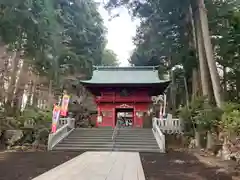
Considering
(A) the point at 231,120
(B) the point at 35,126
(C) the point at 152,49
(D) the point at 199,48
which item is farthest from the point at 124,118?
(A) the point at 231,120

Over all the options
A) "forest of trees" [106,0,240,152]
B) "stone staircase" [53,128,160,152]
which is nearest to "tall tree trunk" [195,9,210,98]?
"forest of trees" [106,0,240,152]

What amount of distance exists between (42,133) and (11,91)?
4996mm

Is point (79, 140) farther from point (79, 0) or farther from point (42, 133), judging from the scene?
point (79, 0)

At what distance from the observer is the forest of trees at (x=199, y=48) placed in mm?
11336

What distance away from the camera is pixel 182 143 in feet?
47.4

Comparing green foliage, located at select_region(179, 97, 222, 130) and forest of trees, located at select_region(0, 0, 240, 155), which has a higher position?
forest of trees, located at select_region(0, 0, 240, 155)

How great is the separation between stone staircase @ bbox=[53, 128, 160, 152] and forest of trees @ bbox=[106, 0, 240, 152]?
7.83ft

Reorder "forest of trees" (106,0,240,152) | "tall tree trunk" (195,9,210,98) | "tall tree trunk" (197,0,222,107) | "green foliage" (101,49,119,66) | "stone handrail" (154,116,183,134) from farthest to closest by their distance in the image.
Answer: "green foliage" (101,49,119,66) < "stone handrail" (154,116,183,134) < "tall tree trunk" (195,9,210,98) < "tall tree trunk" (197,0,222,107) < "forest of trees" (106,0,240,152)

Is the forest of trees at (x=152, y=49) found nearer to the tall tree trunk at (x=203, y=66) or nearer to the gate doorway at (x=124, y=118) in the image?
the tall tree trunk at (x=203, y=66)

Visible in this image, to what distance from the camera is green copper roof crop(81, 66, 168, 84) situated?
1997 cm

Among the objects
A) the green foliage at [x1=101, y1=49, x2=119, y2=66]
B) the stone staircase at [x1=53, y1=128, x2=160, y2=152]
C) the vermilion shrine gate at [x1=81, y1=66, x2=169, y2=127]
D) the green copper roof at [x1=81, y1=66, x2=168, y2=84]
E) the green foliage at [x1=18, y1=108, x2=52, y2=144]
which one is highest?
the green foliage at [x1=101, y1=49, x2=119, y2=66]

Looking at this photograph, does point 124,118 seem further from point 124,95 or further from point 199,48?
point 199,48

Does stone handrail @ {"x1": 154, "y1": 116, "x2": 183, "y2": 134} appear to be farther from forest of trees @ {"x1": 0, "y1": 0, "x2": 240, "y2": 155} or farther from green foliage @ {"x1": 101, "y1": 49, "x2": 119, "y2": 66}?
green foliage @ {"x1": 101, "y1": 49, "x2": 119, "y2": 66}

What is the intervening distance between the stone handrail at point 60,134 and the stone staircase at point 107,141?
179 mm
